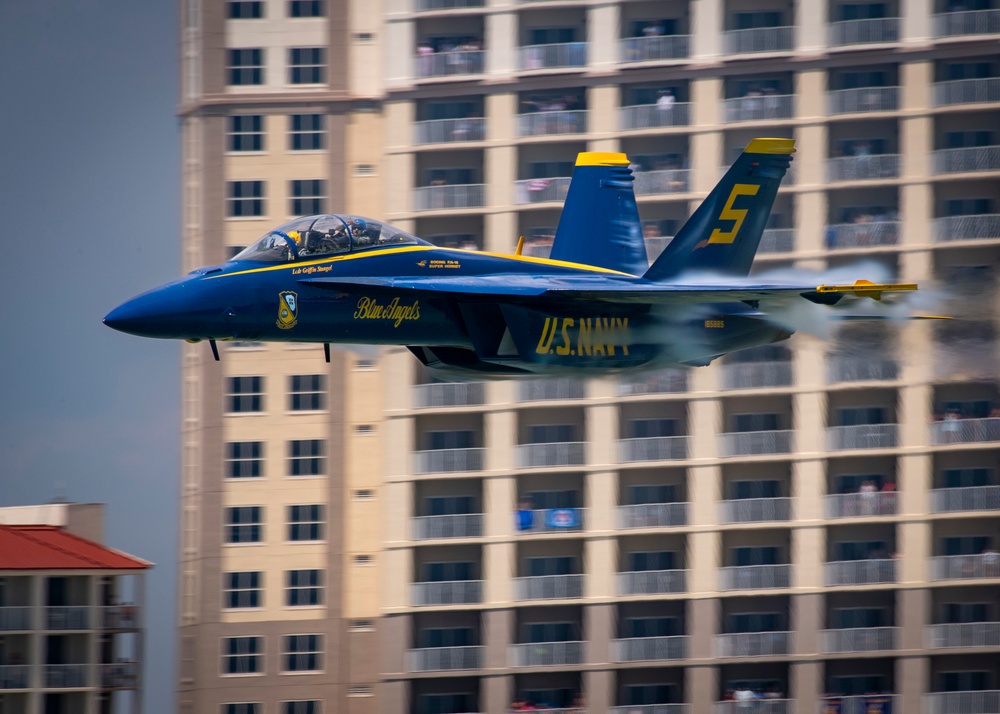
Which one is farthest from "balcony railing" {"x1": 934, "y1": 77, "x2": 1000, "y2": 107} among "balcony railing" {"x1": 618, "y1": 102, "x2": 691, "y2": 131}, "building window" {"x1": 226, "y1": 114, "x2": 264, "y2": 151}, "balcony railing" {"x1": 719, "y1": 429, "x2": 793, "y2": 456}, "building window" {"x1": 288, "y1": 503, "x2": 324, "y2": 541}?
"building window" {"x1": 288, "y1": 503, "x2": 324, "y2": 541}

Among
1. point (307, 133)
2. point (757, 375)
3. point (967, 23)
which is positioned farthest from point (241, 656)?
point (967, 23)

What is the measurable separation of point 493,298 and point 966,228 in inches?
1182

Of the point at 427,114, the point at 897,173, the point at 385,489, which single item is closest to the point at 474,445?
the point at 385,489

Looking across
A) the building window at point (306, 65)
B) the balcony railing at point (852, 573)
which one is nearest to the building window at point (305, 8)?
the building window at point (306, 65)

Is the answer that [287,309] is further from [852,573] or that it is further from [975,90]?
[975,90]

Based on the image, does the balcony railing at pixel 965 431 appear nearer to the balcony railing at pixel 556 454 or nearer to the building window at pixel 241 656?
the balcony railing at pixel 556 454

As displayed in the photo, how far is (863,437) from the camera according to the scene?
5016 centimetres

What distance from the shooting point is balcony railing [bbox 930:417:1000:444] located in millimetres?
50438

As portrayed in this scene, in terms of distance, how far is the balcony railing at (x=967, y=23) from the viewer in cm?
5181

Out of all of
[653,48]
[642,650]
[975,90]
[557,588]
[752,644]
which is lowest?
[642,650]

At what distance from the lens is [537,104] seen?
171 feet

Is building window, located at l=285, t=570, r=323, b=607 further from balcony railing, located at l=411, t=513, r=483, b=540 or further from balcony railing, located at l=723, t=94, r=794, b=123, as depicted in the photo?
balcony railing, located at l=723, t=94, r=794, b=123

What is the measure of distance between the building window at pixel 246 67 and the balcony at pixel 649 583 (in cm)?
2527

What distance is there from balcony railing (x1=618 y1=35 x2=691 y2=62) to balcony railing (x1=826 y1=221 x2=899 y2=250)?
882cm
